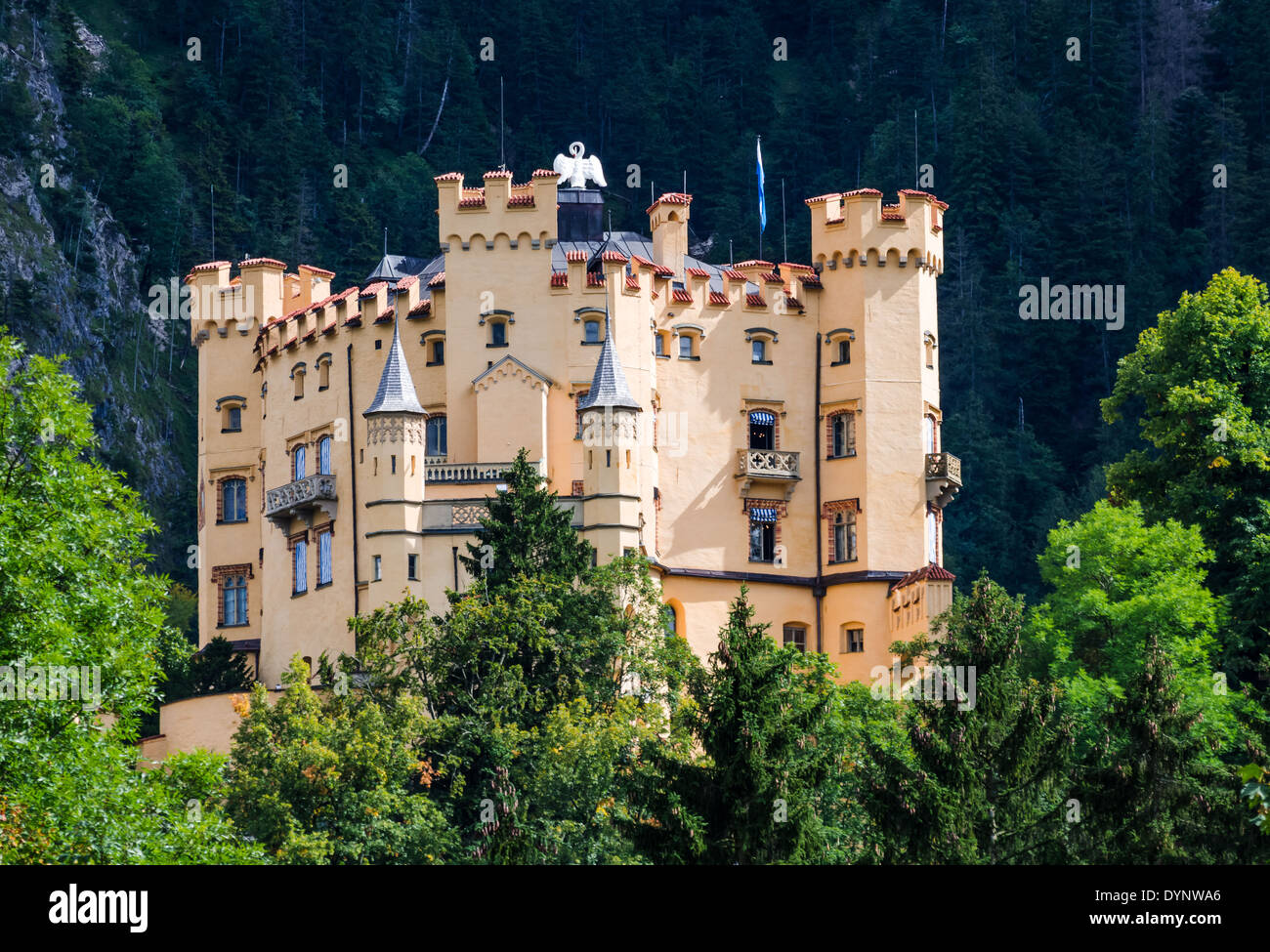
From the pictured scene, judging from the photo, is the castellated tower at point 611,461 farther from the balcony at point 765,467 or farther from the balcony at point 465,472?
the balcony at point 765,467

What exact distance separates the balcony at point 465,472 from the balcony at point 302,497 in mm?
4348

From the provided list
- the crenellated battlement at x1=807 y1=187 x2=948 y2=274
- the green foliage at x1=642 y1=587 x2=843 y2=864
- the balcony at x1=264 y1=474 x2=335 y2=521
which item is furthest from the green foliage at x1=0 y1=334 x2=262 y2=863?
the crenellated battlement at x1=807 y1=187 x2=948 y2=274

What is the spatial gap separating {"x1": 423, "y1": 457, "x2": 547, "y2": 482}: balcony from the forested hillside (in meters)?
35.8

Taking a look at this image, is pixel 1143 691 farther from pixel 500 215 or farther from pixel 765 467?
pixel 500 215

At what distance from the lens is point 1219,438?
214 ft

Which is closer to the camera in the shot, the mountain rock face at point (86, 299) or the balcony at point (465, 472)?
the balcony at point (465, 472)

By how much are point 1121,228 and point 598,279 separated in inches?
2024

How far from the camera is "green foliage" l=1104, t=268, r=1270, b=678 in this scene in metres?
64.7

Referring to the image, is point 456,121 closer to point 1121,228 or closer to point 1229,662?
point 1121,228

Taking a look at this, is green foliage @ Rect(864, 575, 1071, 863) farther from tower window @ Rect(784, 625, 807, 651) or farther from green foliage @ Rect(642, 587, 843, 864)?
tower window @ Rect(784, 625, 807, 651)

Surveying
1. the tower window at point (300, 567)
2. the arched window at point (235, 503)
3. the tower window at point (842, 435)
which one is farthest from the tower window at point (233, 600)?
the tower window at point (842, 435)

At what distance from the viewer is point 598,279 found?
6969 centimetres

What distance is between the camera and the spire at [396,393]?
6650 cm

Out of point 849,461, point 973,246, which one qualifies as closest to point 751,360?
point 849,461
